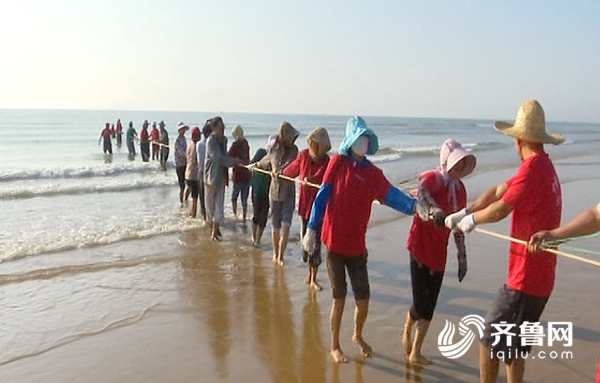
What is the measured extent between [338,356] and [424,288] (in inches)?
35.8

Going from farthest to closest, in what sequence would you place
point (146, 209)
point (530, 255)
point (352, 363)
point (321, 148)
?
point (146, 209) < point (321, 148) < point (352, 363) < point (530, 255)

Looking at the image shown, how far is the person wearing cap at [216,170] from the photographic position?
7.89 meters

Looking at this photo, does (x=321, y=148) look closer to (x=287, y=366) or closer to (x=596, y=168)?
(x=287, y=366)

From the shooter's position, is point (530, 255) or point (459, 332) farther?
point (459, 332)

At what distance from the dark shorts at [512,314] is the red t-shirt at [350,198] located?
1.18 metres

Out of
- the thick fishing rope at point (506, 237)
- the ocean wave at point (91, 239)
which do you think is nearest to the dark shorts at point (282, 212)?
the thick fishing rope at point (506, 237)

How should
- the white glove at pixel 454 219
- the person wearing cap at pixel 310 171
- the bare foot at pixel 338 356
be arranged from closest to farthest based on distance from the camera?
the white glove at pixel 454 219 < the bare foot at pixel 338 356 < the person wearing cap at pixel 310 171

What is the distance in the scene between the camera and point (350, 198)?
12.9 ft

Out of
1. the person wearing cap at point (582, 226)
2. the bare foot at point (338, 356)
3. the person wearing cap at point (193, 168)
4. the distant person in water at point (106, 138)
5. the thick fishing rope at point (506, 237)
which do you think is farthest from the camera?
the distant person in water at point (106, 138)

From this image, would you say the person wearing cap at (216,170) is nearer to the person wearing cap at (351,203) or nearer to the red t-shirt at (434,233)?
the person wearing cap at (351,203)

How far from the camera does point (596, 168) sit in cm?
1984

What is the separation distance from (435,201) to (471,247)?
4249 mm

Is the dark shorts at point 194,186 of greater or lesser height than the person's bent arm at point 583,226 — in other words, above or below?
below

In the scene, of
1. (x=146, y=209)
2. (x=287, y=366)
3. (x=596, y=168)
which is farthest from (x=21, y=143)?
(x=287, y=366)
